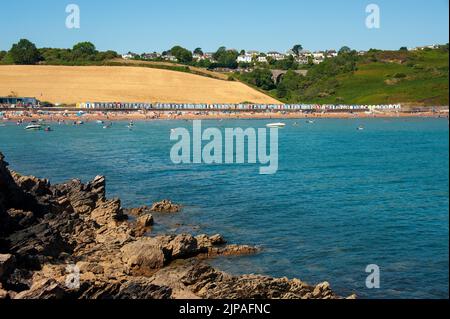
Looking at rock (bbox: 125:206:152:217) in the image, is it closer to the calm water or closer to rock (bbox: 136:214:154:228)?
the calm water

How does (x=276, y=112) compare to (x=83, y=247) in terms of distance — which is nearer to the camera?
(x=83, y=247)

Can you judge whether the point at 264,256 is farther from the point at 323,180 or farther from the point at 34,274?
the point at 323,180

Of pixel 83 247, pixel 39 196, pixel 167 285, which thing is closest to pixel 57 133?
pixel 39 196

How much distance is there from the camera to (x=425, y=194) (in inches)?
1606

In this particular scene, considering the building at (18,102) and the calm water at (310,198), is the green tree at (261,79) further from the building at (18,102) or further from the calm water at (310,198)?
the calm water at (310,198)

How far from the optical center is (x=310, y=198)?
39.3 meters

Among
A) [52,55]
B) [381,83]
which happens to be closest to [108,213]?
[381,83]

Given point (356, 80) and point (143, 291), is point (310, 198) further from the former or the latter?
point (356, 80)

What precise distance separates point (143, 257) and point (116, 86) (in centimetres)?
13703

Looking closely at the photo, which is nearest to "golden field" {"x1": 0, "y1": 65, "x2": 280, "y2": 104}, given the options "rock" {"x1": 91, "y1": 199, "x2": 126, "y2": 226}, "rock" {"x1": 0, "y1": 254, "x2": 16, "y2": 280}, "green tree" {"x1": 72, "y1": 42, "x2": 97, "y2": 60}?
"green tree" {"x1": 72, "y1": 42, "x2": 97, "y2": 60}

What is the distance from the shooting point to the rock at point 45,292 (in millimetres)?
14672

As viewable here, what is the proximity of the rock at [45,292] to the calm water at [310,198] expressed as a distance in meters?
9.41
